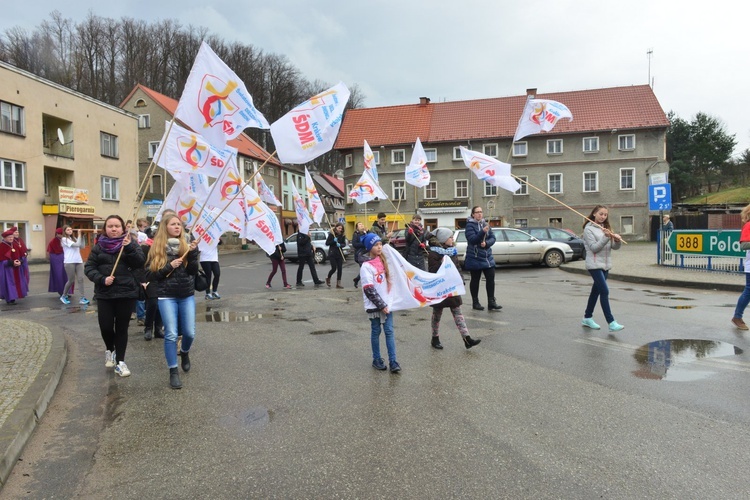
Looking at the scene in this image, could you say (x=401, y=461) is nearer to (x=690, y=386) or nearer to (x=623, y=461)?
(x=623, y=461)

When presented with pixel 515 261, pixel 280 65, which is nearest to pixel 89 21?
pixel 280 65

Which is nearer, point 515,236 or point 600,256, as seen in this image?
point 600,256

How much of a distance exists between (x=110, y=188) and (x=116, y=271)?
3360 centimetres

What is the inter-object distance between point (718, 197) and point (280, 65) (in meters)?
52.3

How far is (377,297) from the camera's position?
5.72 metres

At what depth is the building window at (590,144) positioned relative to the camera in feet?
139

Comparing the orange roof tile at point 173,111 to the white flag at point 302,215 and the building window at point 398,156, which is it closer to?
the building window at point 398,156

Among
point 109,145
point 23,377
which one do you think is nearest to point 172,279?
point 23,377

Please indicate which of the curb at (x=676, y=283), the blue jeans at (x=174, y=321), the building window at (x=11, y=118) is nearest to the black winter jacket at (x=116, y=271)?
the blue jeans at (x=174, y=321)

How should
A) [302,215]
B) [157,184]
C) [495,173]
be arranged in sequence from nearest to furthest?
[495,173], [302,215], [157,184]

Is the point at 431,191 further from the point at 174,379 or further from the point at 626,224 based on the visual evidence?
the point at 174,379

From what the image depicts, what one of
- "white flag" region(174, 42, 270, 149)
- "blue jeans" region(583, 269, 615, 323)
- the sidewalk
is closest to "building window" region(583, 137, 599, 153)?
"blue jeans" region(583, 269, 615, 323)

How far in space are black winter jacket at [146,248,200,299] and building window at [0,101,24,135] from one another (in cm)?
2810

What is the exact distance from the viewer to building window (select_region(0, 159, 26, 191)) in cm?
2720
